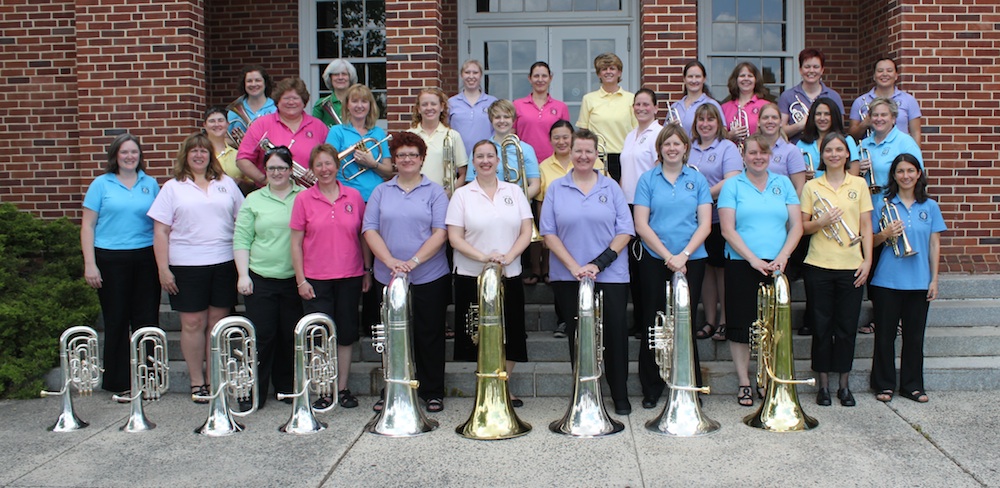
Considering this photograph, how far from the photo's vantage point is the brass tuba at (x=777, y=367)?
17.4 feet

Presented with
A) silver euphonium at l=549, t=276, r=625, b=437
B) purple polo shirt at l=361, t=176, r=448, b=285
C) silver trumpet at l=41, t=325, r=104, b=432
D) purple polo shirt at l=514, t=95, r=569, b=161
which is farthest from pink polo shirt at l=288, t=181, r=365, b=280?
purple polo shirt at l=514, t=95, r=569, b=161

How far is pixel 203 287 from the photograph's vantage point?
19.8 ft

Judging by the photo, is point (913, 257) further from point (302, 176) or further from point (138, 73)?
point (138, 73)

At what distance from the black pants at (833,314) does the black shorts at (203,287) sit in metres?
4.05

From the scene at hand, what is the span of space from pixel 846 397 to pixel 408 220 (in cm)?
317

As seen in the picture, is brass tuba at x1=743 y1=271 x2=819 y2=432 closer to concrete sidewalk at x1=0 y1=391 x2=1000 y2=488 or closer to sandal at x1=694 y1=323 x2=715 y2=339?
concrete sidewalk at x1=0 y1=391 x2=1000 y2=488

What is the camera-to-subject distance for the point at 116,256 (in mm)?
6195

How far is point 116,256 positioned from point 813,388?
506 centimetres

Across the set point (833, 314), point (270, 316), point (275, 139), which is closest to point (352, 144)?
point (275, 139)

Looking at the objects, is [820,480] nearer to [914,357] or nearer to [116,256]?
[914,357]

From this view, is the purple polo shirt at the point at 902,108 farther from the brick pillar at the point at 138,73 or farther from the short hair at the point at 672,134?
the brick pillar at the point at 138,73

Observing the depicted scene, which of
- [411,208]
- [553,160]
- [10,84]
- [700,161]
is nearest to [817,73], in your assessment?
[700,161]

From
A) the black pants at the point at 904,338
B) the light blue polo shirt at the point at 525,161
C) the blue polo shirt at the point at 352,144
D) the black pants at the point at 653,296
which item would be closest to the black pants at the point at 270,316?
the blue polo shirt at the point at 352,144

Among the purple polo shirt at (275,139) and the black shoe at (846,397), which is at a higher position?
the purple polo shirt at (275,139)
